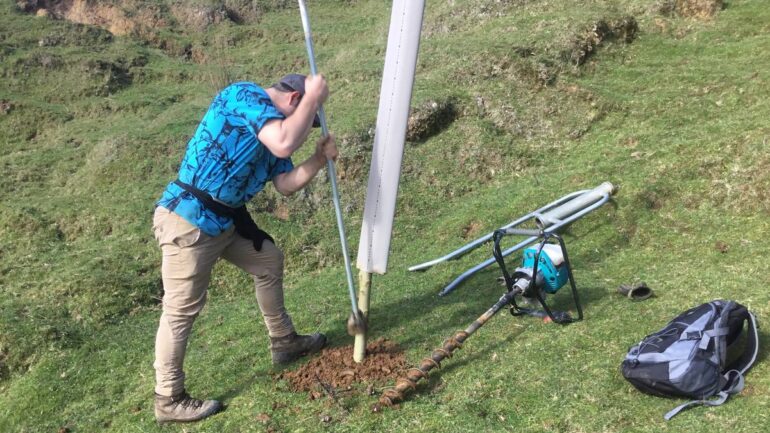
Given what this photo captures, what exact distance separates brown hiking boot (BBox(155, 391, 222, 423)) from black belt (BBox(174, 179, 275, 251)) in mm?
1269

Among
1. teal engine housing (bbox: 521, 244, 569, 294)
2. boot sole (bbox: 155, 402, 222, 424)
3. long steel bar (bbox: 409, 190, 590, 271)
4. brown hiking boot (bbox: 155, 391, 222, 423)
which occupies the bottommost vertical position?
long steel bar (bbox: 409, 190, 590, 271)

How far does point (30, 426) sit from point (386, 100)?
4.21m

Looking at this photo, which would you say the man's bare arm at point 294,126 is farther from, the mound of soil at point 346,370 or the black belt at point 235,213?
the mound of soil at point 346,370

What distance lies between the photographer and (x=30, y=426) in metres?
5.23

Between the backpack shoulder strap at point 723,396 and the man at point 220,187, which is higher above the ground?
the man at point 220,187

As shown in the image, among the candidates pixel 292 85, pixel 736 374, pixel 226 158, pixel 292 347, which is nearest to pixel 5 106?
pixel 292 347

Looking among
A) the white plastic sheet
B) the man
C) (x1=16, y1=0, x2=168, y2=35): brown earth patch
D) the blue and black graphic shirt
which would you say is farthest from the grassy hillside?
(x1=16, y1=0, x2=168, y2=35): brown earth patch

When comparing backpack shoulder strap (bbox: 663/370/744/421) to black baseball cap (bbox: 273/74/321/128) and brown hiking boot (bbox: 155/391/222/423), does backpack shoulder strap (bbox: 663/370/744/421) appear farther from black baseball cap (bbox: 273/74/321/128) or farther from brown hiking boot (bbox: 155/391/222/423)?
brown hiking boot (bbox: 155/391/222/423)

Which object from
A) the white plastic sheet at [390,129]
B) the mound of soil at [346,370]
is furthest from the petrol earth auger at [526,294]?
the white plastic sheet at [390,129]

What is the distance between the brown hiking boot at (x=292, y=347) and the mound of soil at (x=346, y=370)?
0.12 m

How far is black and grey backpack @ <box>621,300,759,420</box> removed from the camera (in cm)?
372

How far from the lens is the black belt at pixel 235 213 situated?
4.16m

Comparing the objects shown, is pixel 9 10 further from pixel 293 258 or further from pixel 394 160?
pixel 394 160

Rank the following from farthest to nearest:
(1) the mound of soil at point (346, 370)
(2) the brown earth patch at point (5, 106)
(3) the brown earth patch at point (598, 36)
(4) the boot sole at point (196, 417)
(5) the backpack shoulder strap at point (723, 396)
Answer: (2) the brown earth patch at point (5, 106) < (3) the brown earth patch at point (598, 36) < (1) the mound of soil at point (346, 370) < (4) the boot sole at point (196, 417) < (5) the backpack shoulder strap at point (723, 396)
